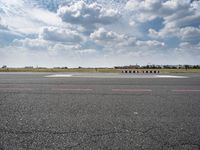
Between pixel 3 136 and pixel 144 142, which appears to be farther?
pixel 3 136

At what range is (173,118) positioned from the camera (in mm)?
4129

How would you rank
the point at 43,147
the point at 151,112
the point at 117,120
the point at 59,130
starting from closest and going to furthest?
1. the point at 43,147
2. the point at 59,130
3. the point at 117,120
4. the point at 151,112

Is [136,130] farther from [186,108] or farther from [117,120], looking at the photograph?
[186,108]

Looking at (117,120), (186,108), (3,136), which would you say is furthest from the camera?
(186,108)

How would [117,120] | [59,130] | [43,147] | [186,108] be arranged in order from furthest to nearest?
[186,108]
[117,120]
[59,130]
[43,147]

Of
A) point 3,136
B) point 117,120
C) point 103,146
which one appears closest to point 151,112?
point 117,120

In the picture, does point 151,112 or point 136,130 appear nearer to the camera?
point 136,130

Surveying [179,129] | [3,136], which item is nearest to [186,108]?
[179,129]

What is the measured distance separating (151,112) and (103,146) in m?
2.33

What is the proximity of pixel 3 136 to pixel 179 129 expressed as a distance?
3243mm

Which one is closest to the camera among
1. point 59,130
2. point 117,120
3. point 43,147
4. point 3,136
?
point 43,147

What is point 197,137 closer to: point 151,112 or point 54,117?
point 151,112

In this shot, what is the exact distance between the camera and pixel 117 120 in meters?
3.97

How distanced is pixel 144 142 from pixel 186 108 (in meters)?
2.84
